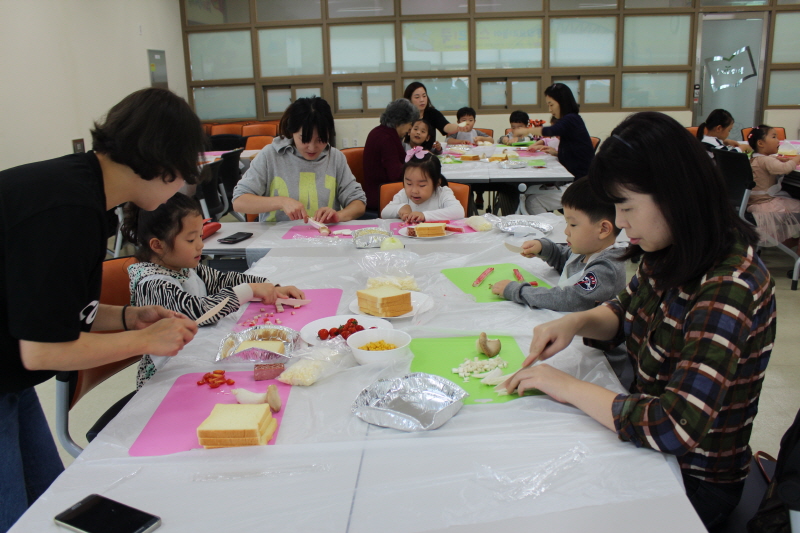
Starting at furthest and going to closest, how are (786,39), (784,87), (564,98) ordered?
(784,87), (786,39), (564,98)

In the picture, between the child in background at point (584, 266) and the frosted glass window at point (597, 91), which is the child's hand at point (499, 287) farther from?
the frosted glass window at point (597, 91)

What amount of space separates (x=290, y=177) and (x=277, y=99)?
6.03 metres

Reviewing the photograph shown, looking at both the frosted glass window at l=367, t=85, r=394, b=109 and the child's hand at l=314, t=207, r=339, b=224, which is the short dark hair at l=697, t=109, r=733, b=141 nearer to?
the child's hand at l=314, t=207, r=339, b=224

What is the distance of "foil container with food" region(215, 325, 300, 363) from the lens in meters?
1.35

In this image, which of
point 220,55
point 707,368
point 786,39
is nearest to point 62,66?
point 220,55

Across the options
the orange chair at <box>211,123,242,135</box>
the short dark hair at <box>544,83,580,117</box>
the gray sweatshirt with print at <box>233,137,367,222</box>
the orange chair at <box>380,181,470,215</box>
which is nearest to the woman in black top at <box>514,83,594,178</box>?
the short dark hair at <box>544,83,580,117</box>

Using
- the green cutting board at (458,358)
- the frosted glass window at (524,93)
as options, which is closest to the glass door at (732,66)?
the frosted glass window at (524,93)

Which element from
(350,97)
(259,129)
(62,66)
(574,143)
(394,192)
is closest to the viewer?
(394,192)

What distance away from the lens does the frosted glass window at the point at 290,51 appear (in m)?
8.31

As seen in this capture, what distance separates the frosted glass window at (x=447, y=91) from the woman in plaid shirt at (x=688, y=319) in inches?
300

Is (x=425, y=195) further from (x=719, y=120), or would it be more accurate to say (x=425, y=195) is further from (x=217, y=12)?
(x=217, y=12)

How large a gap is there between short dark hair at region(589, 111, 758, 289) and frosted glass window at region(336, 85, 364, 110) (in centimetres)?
783

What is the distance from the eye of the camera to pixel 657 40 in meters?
8.06

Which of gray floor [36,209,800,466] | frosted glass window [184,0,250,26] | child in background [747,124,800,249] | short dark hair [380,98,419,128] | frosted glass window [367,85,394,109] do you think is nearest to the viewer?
gray floor [36,209,800,466]
